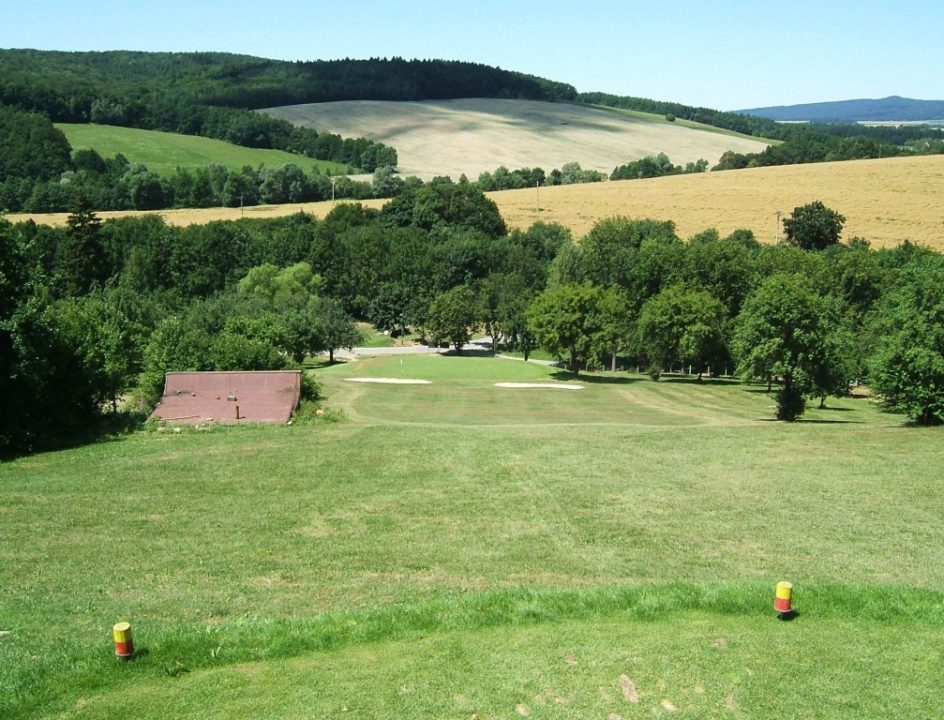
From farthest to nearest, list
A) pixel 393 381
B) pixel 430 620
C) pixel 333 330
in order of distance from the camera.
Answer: pixel 333 330 → pixel 393 381 → pixel 430 620

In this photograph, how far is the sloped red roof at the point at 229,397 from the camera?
40.0 metres

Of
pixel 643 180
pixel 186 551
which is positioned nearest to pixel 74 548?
pixel 186 551

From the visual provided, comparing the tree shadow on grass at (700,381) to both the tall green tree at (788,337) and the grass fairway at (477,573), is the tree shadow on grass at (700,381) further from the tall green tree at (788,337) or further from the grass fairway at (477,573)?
the grass fairway at (477,573)

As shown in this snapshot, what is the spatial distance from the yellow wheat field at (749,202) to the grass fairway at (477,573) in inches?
3120

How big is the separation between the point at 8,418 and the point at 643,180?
394 feet

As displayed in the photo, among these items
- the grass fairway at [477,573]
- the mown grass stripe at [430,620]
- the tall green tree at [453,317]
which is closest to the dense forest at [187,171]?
the tall green tree at [453,317]

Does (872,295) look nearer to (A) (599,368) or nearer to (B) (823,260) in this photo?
(B) (823,260)

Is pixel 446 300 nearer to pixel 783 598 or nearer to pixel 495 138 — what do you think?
pixel 783 598

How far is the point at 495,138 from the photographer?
176 metres

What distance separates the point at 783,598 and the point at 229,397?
1281 inches

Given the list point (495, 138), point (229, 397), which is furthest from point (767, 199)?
point (229, 397)

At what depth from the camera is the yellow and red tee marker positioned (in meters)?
13.0

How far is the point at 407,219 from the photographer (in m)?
121

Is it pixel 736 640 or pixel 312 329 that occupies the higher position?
pixel 736 640
